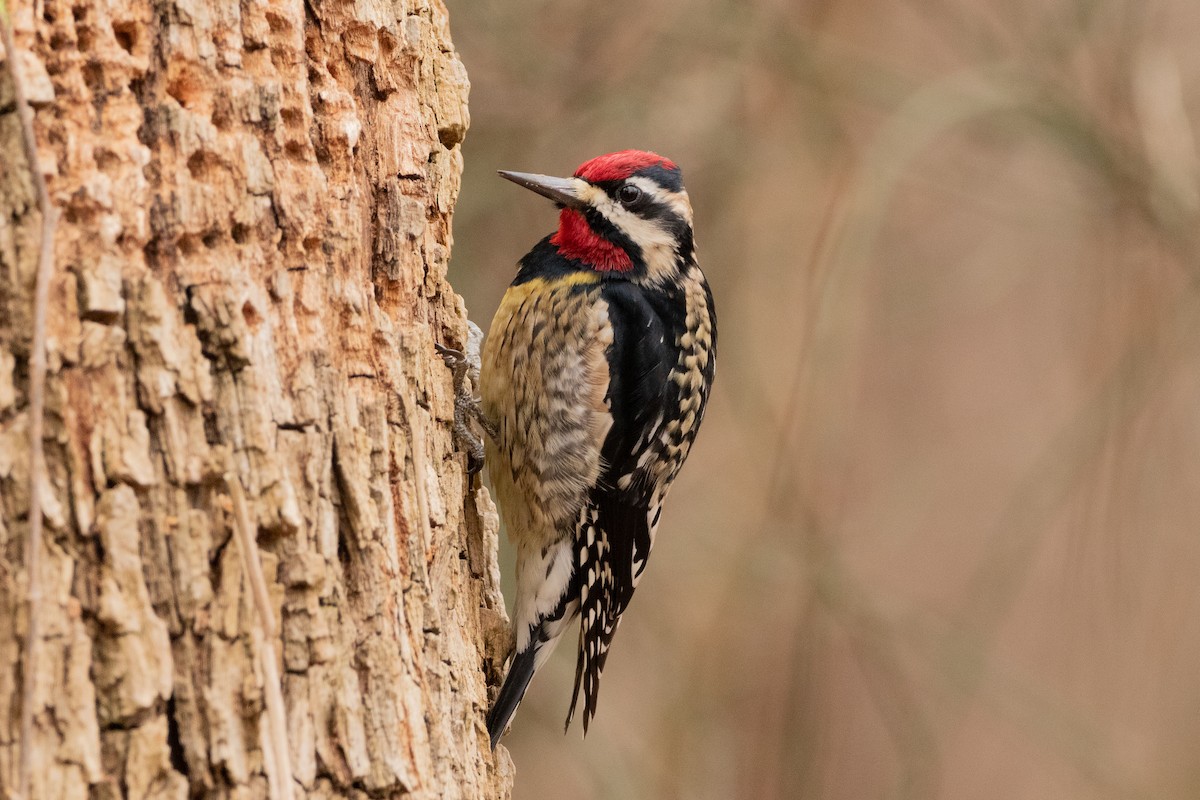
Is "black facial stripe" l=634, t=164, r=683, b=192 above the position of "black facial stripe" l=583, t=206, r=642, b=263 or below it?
above

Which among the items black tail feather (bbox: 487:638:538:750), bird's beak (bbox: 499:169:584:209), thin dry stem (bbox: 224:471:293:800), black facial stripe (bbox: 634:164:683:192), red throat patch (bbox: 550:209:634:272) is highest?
black facial stripe (bbox: 634:164:683:192)

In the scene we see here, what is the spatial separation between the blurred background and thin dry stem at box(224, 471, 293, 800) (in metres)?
2.12

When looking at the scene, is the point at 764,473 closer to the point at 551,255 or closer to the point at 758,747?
the point at 758,747

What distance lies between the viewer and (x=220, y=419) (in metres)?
1.58

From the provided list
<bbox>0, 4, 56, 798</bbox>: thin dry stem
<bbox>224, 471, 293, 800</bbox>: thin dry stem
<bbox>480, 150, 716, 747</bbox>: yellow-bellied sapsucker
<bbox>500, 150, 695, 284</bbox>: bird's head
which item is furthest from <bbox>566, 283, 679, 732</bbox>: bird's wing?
<bbox>0, 4, 56, 798</bbox>: thin dry stem

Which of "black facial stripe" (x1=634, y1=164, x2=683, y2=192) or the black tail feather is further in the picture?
"black facial stripe" (x1=634, y1=164, x2=683, y2=192)

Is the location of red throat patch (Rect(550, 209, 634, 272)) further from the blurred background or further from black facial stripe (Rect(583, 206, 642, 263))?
the blurred background

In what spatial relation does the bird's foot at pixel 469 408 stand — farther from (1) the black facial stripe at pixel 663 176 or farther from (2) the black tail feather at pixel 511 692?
(1) the black facial stripe at pixel 663 176

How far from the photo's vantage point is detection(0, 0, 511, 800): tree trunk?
56.7 inches

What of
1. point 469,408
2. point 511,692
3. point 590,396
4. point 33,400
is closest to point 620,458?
point 590,396

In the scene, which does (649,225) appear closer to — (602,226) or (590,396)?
Answer: (602,226)

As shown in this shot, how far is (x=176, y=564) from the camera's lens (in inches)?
59.2

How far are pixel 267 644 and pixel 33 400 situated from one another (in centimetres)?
41

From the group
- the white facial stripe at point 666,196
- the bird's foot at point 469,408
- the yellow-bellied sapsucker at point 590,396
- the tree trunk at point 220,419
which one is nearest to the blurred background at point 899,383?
the white facial stripe at point 666,196
